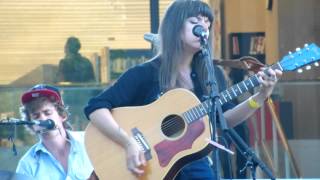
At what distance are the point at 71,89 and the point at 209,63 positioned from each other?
385cm

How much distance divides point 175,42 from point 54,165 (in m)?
0.96

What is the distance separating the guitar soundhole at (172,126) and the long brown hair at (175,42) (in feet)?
0.57

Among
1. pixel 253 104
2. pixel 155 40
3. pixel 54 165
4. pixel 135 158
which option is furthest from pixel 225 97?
pixel 54 165

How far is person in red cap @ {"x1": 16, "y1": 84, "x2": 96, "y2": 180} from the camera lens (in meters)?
4.61

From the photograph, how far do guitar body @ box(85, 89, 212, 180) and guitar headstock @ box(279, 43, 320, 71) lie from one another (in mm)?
497

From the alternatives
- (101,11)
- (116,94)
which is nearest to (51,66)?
(101,11)

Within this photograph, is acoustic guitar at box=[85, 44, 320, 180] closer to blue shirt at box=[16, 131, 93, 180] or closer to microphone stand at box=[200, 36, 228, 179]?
blue shirt at box=[16, 131, 93, 180]

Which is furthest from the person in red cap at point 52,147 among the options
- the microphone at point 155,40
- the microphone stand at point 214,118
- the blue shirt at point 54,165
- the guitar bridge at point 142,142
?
the microphone stand at point 214,118

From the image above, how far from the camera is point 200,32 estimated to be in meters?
4.11

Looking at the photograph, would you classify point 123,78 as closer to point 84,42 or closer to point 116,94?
point 116,94

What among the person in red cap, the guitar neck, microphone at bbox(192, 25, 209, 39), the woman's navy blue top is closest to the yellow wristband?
the guitar neck

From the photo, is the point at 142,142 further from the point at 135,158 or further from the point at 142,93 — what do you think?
the point at 142,93

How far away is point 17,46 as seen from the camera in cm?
776

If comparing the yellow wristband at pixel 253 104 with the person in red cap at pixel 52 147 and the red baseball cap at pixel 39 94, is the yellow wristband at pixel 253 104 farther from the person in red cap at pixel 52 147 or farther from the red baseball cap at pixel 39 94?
the red baseball cap at pixel 39 94
